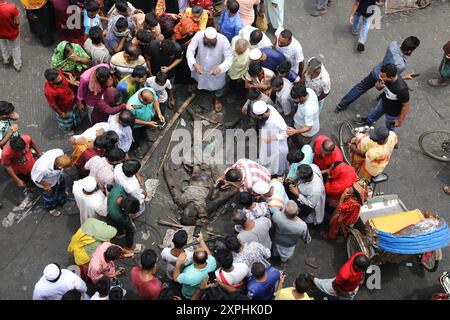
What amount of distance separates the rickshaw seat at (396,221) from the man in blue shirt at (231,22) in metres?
4.48

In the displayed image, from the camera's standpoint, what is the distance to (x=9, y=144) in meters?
8.26

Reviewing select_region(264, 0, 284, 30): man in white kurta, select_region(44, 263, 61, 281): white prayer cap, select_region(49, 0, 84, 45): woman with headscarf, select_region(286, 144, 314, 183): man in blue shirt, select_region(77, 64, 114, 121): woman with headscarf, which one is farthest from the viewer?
select_region(264, 0, 284, 30): man in white kurta

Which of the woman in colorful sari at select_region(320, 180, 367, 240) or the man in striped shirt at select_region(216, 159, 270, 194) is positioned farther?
the man in striped shirt at select_region(216, 159, 270, 194)

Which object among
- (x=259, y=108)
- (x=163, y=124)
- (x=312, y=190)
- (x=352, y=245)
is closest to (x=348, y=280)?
(x=352, y=245)

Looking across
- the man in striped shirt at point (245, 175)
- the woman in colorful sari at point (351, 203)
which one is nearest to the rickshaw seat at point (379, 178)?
the woman in colorful sari at point (351, 203)

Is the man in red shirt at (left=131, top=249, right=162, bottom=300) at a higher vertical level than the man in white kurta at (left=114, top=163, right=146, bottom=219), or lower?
lower

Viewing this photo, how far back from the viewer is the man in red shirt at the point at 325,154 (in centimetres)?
835

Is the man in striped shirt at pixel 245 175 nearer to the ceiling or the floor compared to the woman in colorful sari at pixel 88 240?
nearer to the ceiling

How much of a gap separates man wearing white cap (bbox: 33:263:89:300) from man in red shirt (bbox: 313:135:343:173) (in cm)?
413

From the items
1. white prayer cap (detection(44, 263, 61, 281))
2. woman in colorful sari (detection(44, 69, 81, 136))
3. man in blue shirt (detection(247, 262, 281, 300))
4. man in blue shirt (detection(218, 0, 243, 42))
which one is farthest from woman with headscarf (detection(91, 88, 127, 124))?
man in blue shirt (detection(247, 262, 281, 300))

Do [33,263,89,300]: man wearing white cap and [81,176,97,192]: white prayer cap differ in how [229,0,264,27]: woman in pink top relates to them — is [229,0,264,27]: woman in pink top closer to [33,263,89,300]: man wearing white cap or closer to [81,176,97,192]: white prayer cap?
[81,176,97,192]: white prayer cap

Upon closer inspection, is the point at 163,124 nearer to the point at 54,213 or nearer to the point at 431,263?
the point at 54,213

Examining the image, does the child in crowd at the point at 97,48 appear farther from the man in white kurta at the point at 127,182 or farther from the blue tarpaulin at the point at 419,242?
the blue tarpaulin at the point at 419,242

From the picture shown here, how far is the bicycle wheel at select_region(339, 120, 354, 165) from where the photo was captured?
9.82 meters
